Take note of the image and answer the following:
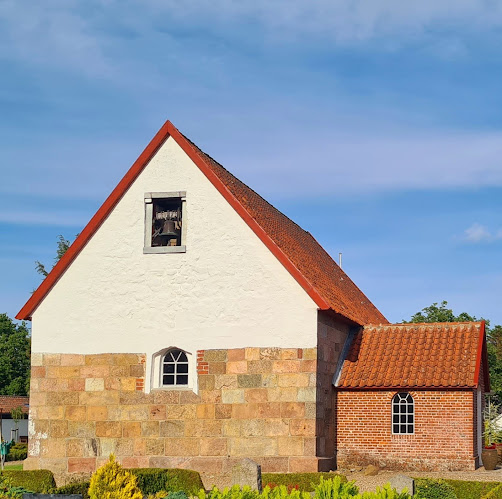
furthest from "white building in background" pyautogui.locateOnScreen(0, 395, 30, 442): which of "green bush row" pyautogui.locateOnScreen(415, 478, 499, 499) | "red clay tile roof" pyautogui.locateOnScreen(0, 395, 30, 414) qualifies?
"green bush row" pyautogui.locateOnScreen(415, 478, 499, 499)

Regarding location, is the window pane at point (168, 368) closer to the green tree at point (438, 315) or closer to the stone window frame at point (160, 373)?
the stone window frame at point (160, 373)

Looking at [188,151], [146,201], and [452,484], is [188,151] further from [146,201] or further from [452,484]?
[452,484]

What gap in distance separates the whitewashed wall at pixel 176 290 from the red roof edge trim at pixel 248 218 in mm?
134

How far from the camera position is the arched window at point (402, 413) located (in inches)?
Result: 758

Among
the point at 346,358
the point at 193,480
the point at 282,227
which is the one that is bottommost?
the point at 193,480

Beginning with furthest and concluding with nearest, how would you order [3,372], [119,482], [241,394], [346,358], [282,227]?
[3,372]
[282,227]
[346,358]
[241,394]
[119,482]

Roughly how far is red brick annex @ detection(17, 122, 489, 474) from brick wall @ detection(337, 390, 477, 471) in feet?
0.10

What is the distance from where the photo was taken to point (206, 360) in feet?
60.3

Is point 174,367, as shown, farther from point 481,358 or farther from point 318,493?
point 318,493

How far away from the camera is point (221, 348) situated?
60.1 feet

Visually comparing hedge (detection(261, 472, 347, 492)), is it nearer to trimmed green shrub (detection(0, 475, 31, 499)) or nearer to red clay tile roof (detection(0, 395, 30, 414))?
trimmed green shrub (detection(0, 475, 31, 499))

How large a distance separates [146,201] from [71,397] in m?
4.69

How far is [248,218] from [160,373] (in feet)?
13.0

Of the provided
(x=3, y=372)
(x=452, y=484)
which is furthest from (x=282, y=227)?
(x=3, y=372)
